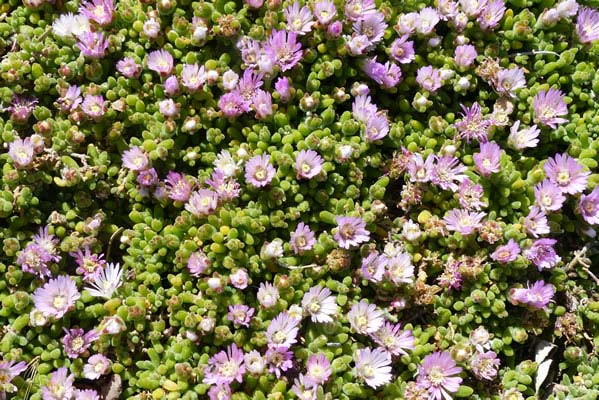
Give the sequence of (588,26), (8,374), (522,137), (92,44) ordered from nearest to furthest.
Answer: (8,374) → (92,44) → (522,137) → (588,26)

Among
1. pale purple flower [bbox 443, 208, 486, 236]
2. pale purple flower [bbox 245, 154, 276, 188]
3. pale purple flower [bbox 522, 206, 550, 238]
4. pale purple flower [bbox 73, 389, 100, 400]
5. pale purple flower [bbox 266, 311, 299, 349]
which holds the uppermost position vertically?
pale purple flower [bbox 245, 154, 276, 188]

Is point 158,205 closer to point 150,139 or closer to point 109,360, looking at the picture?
point 150,139

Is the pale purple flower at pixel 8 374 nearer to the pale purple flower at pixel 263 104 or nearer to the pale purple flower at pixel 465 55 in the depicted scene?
the pale purple flower at pixel 263 104

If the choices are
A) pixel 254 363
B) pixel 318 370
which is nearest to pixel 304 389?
pixel 318 370

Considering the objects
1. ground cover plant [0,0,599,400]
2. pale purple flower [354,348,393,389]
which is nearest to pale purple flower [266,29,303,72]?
ground cover plant [0,0,599,400]

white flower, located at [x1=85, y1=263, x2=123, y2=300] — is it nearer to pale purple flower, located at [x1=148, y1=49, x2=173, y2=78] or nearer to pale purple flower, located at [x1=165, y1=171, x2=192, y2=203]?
pale purple flower, located at [x1=165, y1=171, x2=192, y2=203]

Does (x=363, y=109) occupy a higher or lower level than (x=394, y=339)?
higher

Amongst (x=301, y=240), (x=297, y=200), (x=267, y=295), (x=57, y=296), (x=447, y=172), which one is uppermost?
(x=447, y=172)

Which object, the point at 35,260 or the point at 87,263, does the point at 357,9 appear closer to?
the point at 87,263
